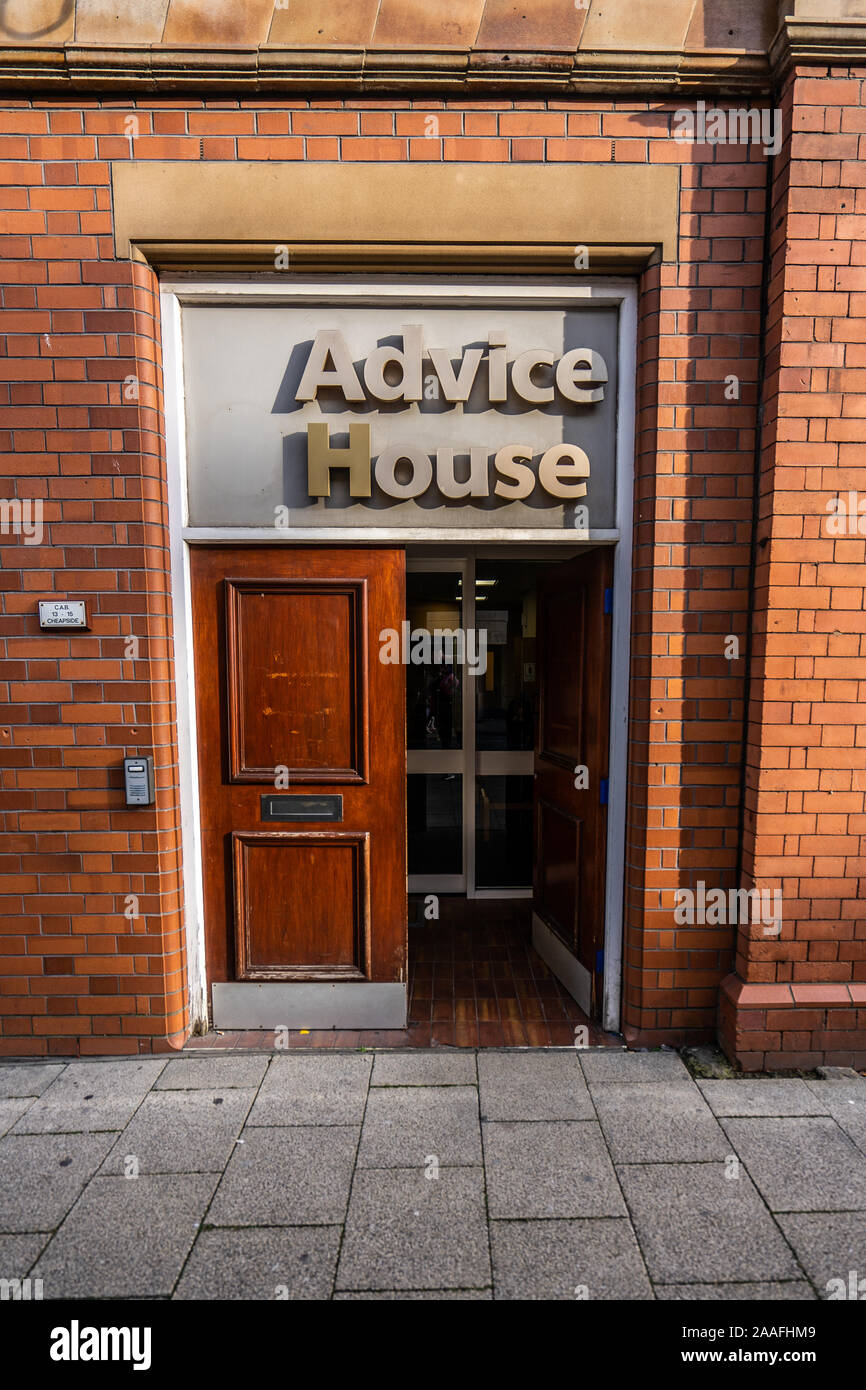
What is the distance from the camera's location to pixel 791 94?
9.63 ft

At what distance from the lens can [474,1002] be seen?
150 inches

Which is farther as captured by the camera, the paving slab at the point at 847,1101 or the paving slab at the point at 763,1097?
the paving slab at the point at 763,1097

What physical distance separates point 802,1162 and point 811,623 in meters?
2.22

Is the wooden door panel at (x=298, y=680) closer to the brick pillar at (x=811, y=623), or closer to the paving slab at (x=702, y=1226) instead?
the brick pillar at (x=811, y=623)

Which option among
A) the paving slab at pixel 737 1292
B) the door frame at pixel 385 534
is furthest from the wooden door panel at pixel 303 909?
the paving slab at pixel 737 1292

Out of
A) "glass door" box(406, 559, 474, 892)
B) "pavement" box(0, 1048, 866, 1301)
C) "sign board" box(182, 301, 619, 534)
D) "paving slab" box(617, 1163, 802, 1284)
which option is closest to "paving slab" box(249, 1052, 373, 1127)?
"pavement" box(0, 1048, 866, 1301)

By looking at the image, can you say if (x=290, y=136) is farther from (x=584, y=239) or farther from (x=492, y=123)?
(x=584, y=239)

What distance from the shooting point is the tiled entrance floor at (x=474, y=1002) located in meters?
3.45

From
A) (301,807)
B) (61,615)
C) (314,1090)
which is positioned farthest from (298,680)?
(314,1090)

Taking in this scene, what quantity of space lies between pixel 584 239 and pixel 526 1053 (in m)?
3.87

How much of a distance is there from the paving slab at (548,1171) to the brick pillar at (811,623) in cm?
99

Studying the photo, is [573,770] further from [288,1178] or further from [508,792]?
[288,1178]

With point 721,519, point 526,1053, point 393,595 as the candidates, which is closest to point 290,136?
point 393,595
